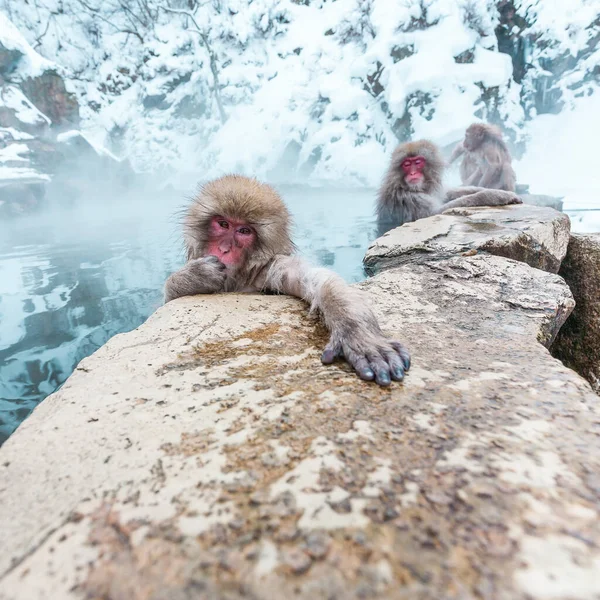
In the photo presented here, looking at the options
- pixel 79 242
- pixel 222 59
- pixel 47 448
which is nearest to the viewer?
pixel 47 448

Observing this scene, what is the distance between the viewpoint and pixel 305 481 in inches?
23.2

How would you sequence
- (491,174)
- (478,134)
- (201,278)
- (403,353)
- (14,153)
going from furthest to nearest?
(14,153) < (478,134) < (491,174) < (201,278) < (403,353)

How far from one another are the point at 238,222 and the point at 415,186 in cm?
272

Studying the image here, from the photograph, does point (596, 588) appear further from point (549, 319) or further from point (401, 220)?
point (401, 220)

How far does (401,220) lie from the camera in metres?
4.12

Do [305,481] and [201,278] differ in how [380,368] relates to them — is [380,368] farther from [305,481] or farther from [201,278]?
[201,278]

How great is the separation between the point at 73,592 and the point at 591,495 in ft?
2.16

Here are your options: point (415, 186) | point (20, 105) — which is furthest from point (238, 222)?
point (20, 105)

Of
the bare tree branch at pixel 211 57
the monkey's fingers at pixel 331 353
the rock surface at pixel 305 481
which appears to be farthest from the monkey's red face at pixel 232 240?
the bare tree branch at pixel 211 57

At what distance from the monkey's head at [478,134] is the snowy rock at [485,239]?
2737 millimetres

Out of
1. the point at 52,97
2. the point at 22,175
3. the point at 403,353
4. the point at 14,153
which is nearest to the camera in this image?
the point at 403,353

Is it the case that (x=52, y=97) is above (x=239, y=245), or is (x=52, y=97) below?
above

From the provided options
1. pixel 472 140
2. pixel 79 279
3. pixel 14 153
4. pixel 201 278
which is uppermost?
pixel 14 153

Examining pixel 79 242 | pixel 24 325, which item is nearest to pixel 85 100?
pixel 79 242
